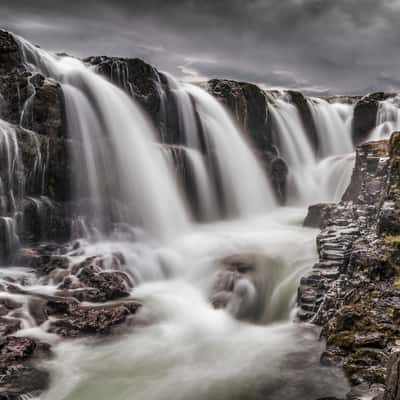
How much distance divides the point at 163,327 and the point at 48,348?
265 cm

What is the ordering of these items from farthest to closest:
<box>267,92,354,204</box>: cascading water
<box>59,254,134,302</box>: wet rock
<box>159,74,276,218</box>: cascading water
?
<box>267,92,354,204</box>: cascading water, <box>159,74,276,218</box>: cascading water, <box>59,254,134,302</box>: wet rock

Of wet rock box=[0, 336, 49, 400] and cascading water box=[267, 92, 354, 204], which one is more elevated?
cascading water box=[267, 92, 354, 204]

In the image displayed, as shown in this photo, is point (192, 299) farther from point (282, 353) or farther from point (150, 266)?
point (282, 353)

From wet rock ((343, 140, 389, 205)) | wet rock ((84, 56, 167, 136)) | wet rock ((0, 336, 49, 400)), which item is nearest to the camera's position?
wet rock ((0, 336, 49, 400))

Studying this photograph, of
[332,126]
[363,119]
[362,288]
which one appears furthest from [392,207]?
[363,119]

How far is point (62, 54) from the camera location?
717 inches

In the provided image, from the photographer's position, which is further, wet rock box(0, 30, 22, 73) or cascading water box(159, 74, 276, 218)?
cascading water box(159, 74, 276, 218)

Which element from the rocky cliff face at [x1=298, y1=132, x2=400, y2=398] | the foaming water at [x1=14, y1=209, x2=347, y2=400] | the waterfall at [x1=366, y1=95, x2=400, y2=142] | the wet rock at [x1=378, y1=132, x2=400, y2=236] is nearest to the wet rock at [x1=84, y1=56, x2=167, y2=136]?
the foaming water at [x1=14, y1=209, x2=347, y2=400]

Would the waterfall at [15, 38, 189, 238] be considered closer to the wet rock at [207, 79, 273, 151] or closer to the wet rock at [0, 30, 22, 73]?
the wet rock at [0, 30, 22, 73]

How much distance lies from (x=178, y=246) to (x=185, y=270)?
2.38 meters

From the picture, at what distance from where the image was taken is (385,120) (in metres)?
27.9

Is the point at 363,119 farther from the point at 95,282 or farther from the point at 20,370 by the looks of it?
the point at 20,370

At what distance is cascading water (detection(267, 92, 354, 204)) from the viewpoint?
23562mm

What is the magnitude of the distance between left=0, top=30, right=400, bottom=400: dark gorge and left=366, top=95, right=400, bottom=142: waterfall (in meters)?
5.10
